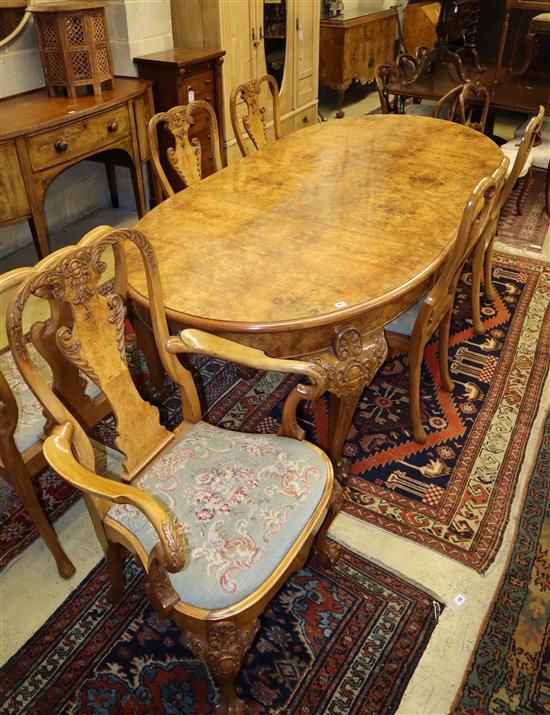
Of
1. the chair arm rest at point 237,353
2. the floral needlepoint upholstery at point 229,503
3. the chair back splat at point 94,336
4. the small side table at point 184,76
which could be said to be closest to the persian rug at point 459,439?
the floral needlepoint upholstery at point 229,503

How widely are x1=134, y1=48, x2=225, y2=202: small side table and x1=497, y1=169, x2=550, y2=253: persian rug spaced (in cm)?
192

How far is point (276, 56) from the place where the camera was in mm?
4129

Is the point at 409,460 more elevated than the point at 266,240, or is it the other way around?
the point at 266,240

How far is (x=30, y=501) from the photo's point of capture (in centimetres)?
150

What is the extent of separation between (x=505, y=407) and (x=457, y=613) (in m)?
0.91

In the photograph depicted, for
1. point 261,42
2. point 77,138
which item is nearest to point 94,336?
point 77,138

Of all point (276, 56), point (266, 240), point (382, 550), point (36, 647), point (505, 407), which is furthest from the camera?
point (276, 56)

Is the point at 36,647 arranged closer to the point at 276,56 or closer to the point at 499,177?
the point at 499,177

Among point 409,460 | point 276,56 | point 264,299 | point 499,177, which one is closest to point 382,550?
point 409,460

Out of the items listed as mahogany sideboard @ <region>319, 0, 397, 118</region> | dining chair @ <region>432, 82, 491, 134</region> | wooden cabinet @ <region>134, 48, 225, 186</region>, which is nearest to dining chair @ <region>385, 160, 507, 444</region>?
dining chair @ <region>432, 82, 491, 134</region>

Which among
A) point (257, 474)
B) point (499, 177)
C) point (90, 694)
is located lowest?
point (90, 694)

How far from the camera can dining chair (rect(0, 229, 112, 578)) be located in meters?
1.30

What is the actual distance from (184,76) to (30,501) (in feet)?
8.60

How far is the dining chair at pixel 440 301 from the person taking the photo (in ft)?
5.40
